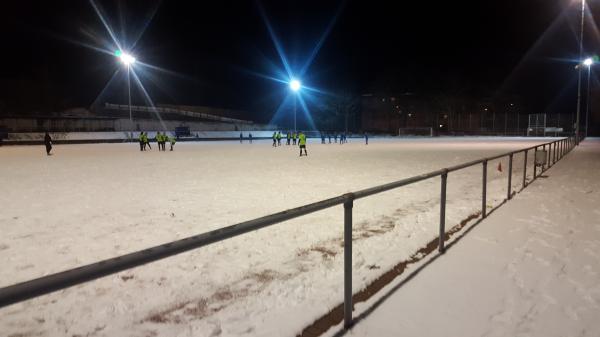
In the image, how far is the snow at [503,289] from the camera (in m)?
3.55

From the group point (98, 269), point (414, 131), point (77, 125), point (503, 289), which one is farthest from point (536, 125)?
point (98, 269)

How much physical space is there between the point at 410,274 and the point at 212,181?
920cm

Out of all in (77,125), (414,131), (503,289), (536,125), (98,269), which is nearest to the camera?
(98,269)

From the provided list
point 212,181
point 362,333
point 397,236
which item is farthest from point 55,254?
point 212,181

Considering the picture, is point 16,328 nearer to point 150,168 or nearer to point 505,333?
point 505,333

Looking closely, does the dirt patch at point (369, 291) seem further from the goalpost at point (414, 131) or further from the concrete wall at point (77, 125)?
the goalpost at point (414, 131)

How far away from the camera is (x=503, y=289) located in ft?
14.3

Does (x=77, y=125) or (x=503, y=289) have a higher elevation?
(x=77, y=125)

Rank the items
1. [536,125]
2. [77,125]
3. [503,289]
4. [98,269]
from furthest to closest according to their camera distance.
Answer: [536,125]
[77,125]
[503,289]
[98,269]

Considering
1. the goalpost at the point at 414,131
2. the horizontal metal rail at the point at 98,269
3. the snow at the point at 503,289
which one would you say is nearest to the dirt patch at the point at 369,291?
the snow at the point at 503,289

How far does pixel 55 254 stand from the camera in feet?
18.8

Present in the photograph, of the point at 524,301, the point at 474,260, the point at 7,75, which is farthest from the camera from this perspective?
the point at 7,75

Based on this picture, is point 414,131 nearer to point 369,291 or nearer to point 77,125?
point 77,125

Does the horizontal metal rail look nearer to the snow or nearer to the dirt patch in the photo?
the dirt patch
